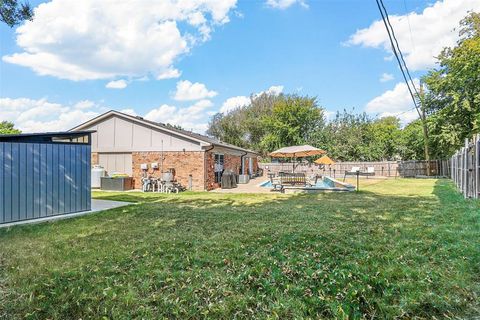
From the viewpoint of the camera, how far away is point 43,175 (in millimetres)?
7176

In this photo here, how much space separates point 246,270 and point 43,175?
20.4ft

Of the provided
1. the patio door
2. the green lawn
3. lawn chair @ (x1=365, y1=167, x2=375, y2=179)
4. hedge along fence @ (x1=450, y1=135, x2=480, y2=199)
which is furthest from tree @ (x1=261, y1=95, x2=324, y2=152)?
the green lawn

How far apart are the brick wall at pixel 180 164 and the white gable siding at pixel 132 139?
29 centimetres

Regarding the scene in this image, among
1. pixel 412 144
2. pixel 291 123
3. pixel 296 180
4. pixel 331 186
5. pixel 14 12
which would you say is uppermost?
pixel 291 123

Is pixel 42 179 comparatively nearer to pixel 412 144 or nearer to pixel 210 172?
pixel 210 172

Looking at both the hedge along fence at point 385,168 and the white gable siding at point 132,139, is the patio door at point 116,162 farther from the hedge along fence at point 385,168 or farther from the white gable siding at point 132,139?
the hedge along fence at point 385,168

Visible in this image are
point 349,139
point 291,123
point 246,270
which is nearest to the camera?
point 246,270

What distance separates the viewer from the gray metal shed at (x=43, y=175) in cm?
655

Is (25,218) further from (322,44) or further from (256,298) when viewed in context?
(322,44)

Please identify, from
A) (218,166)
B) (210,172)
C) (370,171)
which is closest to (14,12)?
(210,172)

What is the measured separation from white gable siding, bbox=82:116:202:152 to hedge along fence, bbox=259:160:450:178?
1306cm

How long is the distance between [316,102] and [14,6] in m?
36.7

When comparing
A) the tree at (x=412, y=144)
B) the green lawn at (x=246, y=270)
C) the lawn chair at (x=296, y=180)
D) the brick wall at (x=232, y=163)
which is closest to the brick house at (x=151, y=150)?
the brick wall at (x=232, y=163)

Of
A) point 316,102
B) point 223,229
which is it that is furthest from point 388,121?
point 223,229
